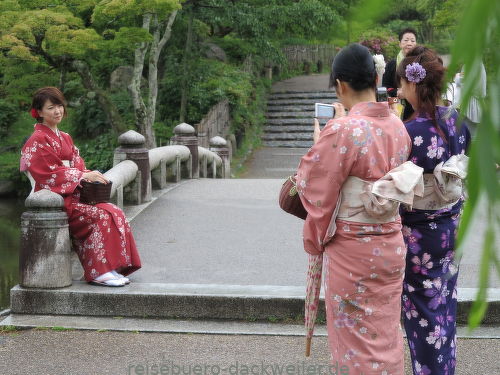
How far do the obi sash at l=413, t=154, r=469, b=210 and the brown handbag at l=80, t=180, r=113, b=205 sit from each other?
2606 mm

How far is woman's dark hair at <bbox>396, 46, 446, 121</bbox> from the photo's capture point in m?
3.36

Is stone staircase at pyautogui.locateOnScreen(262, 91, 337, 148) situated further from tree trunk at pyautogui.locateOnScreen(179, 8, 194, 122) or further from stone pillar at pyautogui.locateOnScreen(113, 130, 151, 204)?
stone pillar at pyautogui.locateOnScreen(113, 130, 151, 204)

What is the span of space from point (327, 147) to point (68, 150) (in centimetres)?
287

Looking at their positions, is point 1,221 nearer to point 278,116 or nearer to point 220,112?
point 220,112

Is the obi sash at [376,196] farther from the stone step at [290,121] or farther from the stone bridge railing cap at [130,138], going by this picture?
the stone step at [290,121]

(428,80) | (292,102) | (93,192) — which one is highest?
(428,80)

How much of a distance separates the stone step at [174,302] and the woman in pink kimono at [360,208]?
183 centimetres

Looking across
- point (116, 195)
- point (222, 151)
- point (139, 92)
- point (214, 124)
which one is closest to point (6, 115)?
point (139, 92)

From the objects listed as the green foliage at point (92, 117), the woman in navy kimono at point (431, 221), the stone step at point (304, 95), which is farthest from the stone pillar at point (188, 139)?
the stone step at point (304, 95)

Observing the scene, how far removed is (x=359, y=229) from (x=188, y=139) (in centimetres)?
902

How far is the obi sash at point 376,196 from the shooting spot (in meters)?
2.96

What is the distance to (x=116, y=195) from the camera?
7.27 m

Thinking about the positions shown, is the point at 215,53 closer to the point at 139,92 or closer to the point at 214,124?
the point at 214,124

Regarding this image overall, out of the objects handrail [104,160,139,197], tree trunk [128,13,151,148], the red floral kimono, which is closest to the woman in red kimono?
the red floral kimono
